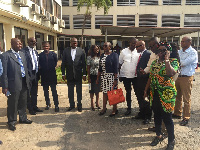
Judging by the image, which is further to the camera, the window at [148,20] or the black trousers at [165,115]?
the window at [148,20]

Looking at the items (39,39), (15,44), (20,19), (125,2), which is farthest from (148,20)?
(15,44)

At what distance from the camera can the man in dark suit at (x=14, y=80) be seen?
12.8 feet

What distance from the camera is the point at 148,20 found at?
25.4 meters

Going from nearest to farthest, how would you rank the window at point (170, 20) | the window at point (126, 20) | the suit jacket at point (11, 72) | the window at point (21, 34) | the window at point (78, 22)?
1. the suit jacket at point (11, 72)
2. the window at point (21, 34)
3. the window at point (126, 20)
4. the window at point (170, 20)
5. the window at point (78, 22)

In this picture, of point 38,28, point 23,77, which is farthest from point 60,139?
point 38,28

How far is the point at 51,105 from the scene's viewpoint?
5809 millimetres

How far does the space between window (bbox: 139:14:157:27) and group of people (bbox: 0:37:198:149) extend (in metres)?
22.0

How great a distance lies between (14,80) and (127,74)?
2.61 metres

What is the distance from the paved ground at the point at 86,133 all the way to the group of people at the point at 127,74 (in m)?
0.22

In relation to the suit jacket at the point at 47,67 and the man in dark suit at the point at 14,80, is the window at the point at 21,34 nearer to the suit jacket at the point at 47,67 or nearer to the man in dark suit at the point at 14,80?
the suit jacket at the point at 47,67

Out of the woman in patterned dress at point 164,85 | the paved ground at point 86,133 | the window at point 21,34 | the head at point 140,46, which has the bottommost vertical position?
the paved ground at point 86,133

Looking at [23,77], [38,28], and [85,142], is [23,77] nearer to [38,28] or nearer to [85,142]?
[85,142]

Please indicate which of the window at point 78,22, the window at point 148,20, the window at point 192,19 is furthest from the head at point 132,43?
the window at point 192,19

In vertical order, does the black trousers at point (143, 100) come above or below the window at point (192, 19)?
below
